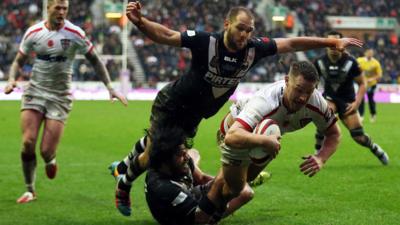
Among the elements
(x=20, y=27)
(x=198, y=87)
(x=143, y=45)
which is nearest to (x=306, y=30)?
(x=143, y=45)

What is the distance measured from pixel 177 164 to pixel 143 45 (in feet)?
114

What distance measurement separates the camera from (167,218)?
6.93 m

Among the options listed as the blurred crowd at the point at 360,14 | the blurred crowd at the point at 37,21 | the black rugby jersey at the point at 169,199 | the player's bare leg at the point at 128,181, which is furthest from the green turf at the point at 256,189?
the blurred crowd at the point at 360,14

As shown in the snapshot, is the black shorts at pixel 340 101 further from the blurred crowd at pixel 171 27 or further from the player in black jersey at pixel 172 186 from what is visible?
the blurred crowd at pixel 171 27

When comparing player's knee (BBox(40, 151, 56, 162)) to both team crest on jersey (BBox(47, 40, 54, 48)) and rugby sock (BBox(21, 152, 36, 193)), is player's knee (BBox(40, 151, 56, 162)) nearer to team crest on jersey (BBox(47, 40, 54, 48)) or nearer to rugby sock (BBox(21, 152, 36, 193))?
rugby sock (BBox(21, 152, 36, 193))

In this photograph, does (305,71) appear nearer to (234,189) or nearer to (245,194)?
(234,189)

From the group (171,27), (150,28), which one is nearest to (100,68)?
(150,28)

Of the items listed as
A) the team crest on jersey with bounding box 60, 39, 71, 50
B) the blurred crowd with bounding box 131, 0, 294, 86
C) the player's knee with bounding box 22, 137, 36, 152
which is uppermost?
the team crest on jersey with bounding box 60, 39, 71, 50

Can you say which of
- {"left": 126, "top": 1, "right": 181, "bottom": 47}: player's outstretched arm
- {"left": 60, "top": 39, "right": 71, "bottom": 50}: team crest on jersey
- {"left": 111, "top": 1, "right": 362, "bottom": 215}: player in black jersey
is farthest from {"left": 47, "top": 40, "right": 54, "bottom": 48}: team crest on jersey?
{"left": 126, "top": 1, "right": 181, "bottom": 47}: player's outstretched arm

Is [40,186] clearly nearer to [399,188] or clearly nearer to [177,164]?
[177,164]

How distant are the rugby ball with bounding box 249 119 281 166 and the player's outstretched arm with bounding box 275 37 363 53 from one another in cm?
163

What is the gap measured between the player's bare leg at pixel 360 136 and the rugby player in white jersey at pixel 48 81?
4.51 metres

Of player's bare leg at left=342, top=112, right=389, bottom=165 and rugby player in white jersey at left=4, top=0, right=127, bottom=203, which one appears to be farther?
player's bare leg at left=342, top=112, right=389, bottom=165

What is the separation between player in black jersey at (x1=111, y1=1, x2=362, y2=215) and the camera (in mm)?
7336
